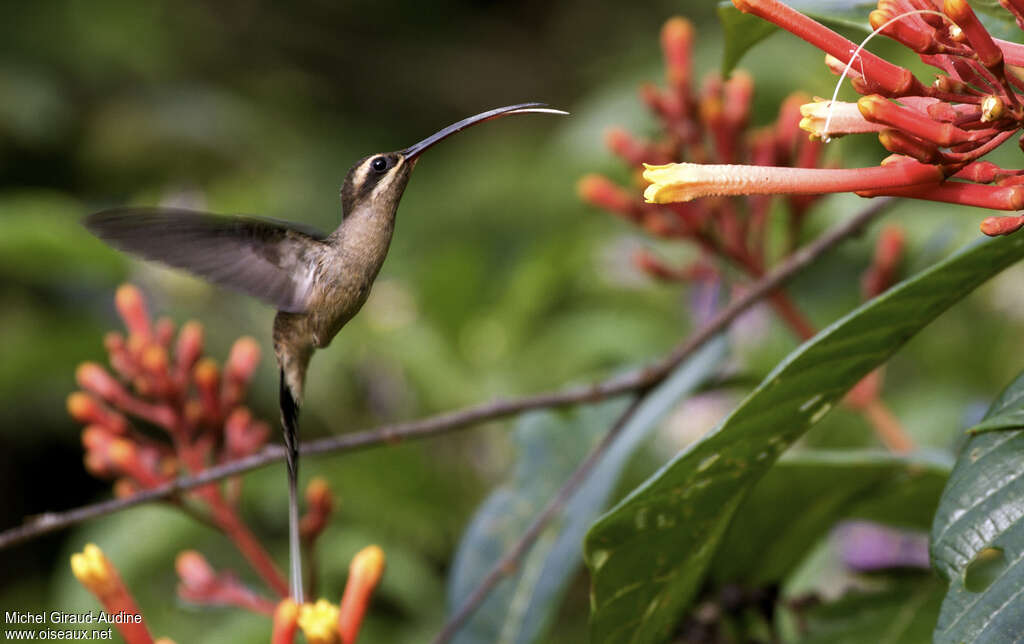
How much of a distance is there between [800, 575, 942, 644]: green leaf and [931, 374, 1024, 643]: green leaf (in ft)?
1.82

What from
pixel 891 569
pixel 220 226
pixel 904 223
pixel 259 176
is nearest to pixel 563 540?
pixel 891 569

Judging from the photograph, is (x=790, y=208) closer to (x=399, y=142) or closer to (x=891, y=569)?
(x=891, y=569)

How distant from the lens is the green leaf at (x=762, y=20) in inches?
43.0

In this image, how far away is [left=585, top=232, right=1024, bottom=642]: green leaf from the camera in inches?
38.7

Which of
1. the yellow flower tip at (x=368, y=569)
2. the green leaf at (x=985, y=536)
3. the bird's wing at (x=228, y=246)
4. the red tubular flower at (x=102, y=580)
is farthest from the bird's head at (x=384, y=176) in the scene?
the green leaf at (x=985, y=536)

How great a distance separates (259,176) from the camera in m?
4.27

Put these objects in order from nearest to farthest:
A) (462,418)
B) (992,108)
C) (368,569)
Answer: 1. (992,108)
2. (368,569)
3. (462,418)

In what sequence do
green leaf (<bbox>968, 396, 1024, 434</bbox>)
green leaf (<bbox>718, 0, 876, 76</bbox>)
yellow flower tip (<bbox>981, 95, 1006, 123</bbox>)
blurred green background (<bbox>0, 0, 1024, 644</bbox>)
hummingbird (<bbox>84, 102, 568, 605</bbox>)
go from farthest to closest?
blurred green background (<bbox>0, 0, 1024, 644</bbox>), hummingbird (<bbox>84, 102, 568, 605</bbox>), green leaf (<bbox>718, 0, 876, 76</bbox>), green leaf (<bbox>968, 396, 1024, 434</bbox>), yellow flower tip (<bbox>981, 95, 1006, 123</bbox>)

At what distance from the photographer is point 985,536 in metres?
0.86

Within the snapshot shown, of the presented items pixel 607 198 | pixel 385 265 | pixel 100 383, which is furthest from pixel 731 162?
pixel 385 265

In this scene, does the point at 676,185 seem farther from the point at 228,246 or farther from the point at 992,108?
the point at 228,246

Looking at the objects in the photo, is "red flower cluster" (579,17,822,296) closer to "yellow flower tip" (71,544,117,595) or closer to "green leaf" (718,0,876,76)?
"green leaf" (718,0,876,76)

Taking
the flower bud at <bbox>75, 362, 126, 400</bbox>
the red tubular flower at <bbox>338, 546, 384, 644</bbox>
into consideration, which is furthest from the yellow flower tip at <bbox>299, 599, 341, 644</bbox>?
the flower bud at <bbox>75, 362, 126, 400</bbox>

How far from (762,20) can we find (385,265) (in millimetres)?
2320
